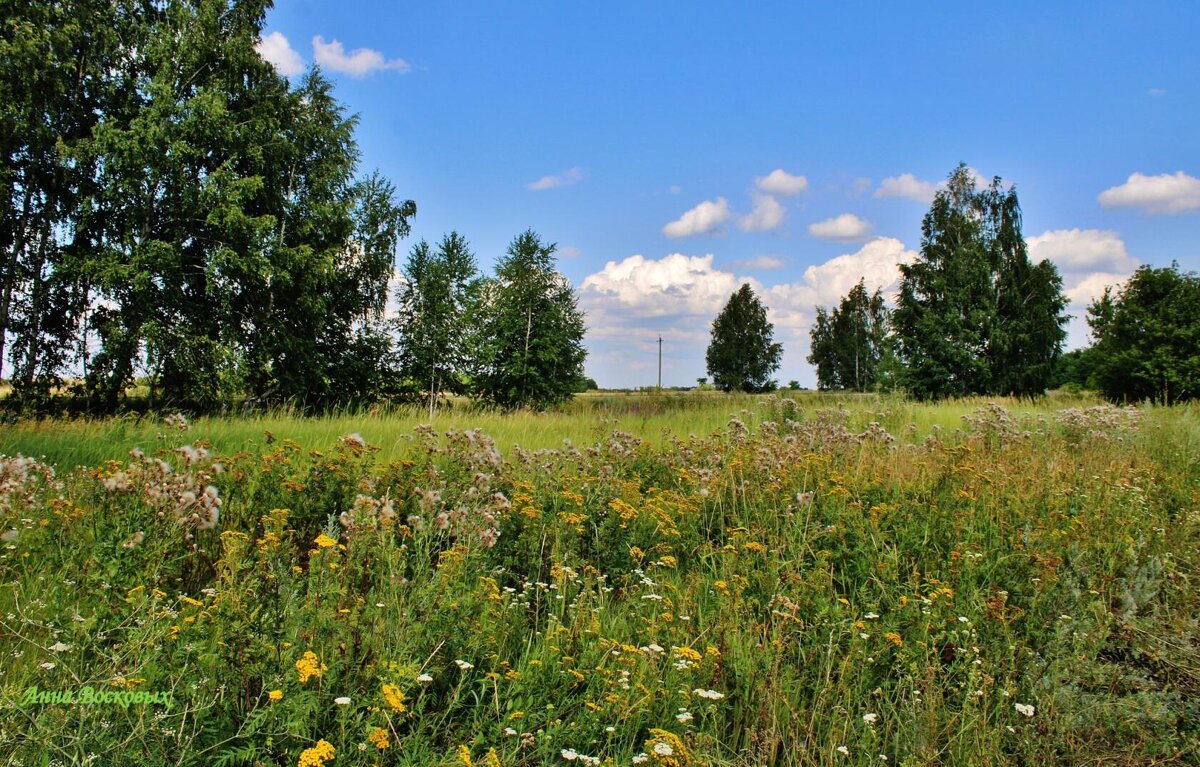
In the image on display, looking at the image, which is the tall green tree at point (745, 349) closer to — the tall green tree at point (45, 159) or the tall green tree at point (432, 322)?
the tall green tree at point (432, 322)

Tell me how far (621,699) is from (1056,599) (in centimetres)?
305

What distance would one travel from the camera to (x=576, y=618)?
10.1 ft

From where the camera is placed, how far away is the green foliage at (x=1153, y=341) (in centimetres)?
2358

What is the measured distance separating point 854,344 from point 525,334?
37.6m

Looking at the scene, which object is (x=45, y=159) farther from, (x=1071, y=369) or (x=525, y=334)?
(x=1071, y=369)

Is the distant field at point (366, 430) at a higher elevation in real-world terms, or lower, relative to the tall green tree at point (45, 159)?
lower

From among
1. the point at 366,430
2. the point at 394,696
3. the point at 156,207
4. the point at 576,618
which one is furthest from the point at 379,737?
the point at 156,207

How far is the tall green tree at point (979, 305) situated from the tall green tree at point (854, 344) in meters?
22.3

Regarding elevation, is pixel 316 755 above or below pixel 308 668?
below

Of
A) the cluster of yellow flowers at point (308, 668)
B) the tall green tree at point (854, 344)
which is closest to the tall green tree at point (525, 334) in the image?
the cluster of yellow flowers at point (308, 668)

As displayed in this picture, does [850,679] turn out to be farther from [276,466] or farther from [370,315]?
[370,315]

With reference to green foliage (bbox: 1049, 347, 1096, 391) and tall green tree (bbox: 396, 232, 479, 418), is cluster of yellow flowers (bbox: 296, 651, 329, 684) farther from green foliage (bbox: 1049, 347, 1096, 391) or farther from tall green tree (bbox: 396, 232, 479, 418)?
green foliage (bbox: 1049, 347, 1096, 391)

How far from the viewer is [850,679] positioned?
303cm

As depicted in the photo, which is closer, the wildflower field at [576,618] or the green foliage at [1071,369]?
the wildflower field at [576,618]
